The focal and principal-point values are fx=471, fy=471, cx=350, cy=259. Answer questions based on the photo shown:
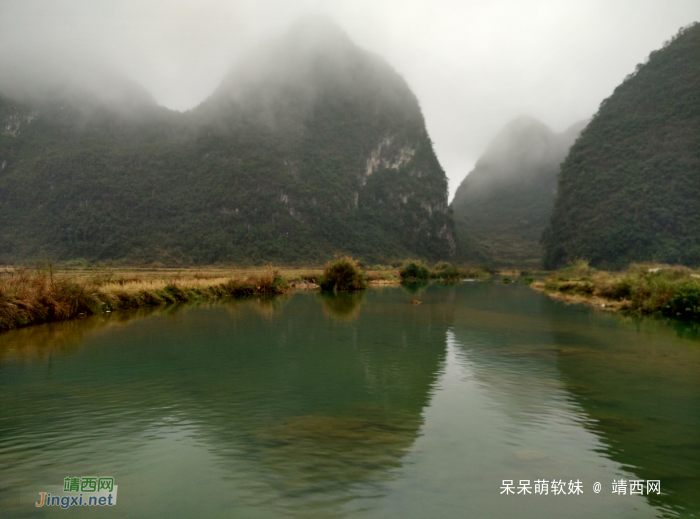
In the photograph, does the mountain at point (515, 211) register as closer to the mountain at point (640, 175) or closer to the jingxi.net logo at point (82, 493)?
the mountain at point (640, 175)

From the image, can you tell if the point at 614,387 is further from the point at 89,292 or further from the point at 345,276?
the point at 345,276

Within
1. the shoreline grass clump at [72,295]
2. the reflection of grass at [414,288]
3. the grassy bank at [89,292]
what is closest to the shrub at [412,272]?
the reflection of grass at [414,288]

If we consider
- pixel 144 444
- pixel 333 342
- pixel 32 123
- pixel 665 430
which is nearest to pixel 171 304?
pixel 333 342

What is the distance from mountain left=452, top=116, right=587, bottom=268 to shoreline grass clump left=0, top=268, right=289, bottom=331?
98.5m

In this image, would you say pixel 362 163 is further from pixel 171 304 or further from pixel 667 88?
pixel 171 304

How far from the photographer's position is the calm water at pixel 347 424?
4273 millimetres

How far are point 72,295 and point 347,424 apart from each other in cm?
1491

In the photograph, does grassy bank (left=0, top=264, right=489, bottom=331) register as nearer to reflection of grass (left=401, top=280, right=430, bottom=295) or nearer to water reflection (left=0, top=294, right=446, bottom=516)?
water reflection (left=0, top=294, right=446, bottom=516)

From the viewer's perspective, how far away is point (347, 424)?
6.18m

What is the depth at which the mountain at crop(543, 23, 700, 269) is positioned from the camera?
71062mm

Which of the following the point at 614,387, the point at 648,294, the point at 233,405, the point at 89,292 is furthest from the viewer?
the point at 648,294

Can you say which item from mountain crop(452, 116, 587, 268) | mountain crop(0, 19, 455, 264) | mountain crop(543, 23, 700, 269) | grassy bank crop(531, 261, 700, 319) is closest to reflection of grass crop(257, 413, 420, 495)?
grassy bank crop(531, 261, 700, 319)

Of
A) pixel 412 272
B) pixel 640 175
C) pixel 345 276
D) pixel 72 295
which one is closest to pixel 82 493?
pixel 72 295

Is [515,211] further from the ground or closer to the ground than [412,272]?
further from the ground
